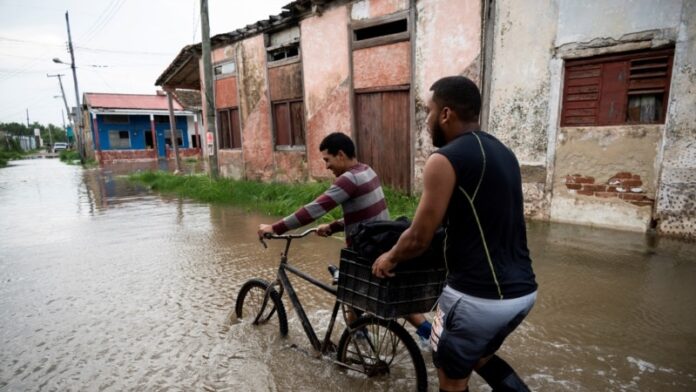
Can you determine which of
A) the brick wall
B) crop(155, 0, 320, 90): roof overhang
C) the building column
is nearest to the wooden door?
crop(155, 0, 320, 90): roof overhang

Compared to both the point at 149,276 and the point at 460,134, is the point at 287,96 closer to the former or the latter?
the point at 149,276

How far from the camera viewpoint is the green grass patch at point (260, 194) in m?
7.87

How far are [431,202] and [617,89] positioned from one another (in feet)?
18.9

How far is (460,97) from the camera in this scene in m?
1.72

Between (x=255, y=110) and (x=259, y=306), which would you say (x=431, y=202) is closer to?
(x=259, y=306)

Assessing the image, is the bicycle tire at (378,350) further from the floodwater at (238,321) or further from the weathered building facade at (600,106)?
the weathered building facade at (600,106)

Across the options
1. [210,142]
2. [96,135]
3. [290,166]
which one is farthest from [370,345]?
[96,135]

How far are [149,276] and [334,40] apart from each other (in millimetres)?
6596

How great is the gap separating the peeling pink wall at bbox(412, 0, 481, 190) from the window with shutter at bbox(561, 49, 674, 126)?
1.56 m

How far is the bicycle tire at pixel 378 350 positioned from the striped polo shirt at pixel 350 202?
2.11ft

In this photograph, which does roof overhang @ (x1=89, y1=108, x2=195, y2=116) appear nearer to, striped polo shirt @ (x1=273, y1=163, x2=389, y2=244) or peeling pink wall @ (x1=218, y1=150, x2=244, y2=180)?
peeling pink wall @ (x1=218, y1=150, x2=244, y2=180)

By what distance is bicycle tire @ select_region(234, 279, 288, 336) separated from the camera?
3.28 metres

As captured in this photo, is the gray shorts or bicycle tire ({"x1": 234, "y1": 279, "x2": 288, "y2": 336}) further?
bicycle tire ({"x1": 234, "y1": 279, "x2": 288, "y2": 336})

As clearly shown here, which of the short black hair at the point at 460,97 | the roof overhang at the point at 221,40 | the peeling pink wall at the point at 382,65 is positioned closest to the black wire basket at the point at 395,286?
→ the short black hair at the point at 460,97
